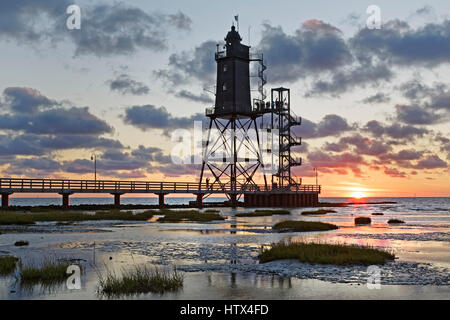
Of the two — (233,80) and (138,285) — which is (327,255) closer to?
(138,285)

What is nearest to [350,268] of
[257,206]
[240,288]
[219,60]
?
[240,288]

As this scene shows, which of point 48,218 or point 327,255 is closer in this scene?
point 327,255

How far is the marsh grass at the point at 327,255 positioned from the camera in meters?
17.6

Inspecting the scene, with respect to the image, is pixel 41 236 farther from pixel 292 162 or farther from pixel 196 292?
pixel 292 162

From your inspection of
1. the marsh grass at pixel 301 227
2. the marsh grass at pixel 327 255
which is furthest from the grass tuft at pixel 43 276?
the marsh grass at pixel 301 227

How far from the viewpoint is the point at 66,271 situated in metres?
15.0

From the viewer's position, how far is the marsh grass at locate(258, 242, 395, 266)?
17594mm

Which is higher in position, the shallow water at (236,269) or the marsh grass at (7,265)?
the marsh grass at (7,265)

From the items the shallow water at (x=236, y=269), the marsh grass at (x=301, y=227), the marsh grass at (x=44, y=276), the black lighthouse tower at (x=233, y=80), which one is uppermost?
the black lighthouse tower at (x=233, y=80)

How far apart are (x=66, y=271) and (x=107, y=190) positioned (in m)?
49.0

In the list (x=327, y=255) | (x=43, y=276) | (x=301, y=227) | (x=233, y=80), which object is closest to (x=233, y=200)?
(x=233, y=80)

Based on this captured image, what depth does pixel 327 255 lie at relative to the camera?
18.3 metres

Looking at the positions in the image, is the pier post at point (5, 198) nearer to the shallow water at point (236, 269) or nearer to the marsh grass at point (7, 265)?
the shallow water at point (236, 269)

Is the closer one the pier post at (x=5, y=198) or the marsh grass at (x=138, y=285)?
the marsh grass at (x=138, y=285)
